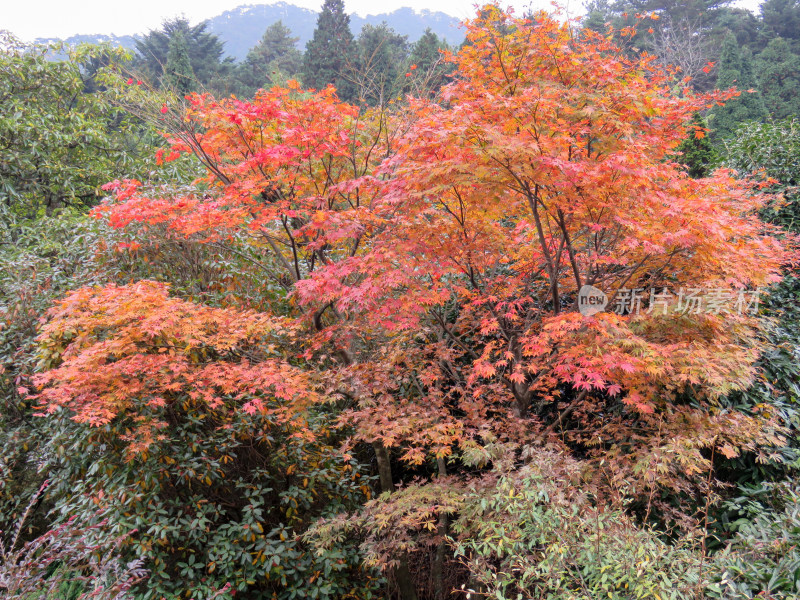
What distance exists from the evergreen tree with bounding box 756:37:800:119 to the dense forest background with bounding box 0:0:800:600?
17.4 m

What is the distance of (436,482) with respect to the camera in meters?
4.52

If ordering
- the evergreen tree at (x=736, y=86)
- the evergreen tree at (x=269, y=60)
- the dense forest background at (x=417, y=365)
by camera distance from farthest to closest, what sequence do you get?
the evergreen tree at (x=269, y=60), the evergreen tree at (x=736, y=86), the dense forest background at (x=417, y=365)

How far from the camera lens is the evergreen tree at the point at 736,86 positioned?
18.1 meters

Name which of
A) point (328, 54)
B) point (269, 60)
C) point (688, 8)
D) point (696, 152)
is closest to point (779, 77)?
point (688, 8)

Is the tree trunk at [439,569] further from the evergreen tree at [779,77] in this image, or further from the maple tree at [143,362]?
the evergreen tree at [779,77]

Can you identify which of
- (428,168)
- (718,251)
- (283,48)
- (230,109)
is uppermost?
(283,48)

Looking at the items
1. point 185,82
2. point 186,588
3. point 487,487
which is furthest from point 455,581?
point 185,82

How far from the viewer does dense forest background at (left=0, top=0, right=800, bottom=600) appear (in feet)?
11.2

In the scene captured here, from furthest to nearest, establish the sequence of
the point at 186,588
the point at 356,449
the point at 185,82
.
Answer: the point at 185,82
the point at 356,449
the point at 186,588

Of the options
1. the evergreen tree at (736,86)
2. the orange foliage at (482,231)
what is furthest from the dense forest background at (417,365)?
the evergreen tree at (736,86)

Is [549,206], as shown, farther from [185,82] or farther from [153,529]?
[185,82]

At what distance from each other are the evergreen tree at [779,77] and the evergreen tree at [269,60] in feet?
62.5

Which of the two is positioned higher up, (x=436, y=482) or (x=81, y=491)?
(x=436, y=482)

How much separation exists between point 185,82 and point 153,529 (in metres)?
16.9
